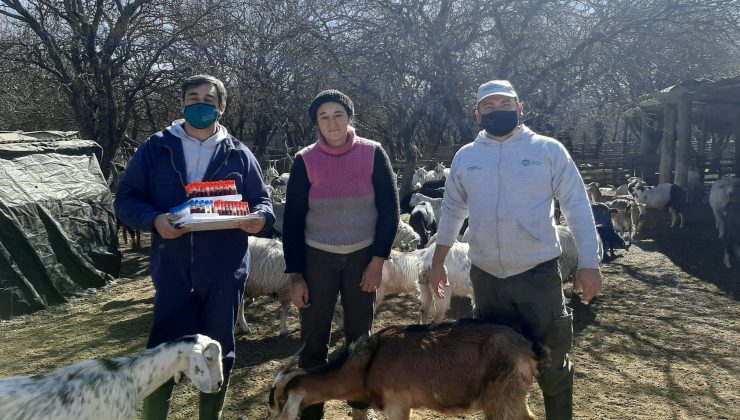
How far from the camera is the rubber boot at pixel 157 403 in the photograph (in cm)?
326

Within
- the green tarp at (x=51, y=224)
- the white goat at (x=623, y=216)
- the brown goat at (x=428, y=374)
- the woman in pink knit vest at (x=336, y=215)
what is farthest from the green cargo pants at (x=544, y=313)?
the white goat at (x=623, y=216)

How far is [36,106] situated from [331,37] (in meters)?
10.2

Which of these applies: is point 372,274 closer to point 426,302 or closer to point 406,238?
point 426,302

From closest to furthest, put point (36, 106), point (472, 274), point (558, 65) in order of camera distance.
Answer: point (472, 274) < point (558, 65) < point (36, 106)

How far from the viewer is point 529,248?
3.14 metres

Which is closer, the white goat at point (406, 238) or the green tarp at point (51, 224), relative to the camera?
the green tarp at point (51, 224)

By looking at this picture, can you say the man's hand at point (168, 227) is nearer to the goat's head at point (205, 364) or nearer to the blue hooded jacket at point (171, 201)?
the blue hooded jacket at point (171, 201)

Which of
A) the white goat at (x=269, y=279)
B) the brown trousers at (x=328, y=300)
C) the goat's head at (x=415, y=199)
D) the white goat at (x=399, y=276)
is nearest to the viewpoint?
the brown trousers at (x=328, y=300)

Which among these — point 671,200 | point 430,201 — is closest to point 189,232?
point 430,201

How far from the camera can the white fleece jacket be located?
10.2 feet

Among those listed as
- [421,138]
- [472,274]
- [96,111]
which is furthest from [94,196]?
[421,138]

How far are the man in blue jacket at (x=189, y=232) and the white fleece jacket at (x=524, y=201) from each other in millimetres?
1210

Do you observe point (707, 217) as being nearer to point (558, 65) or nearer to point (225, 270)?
point (558, 65)

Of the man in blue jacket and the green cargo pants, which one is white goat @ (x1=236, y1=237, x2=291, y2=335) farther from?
the green cargo pants
